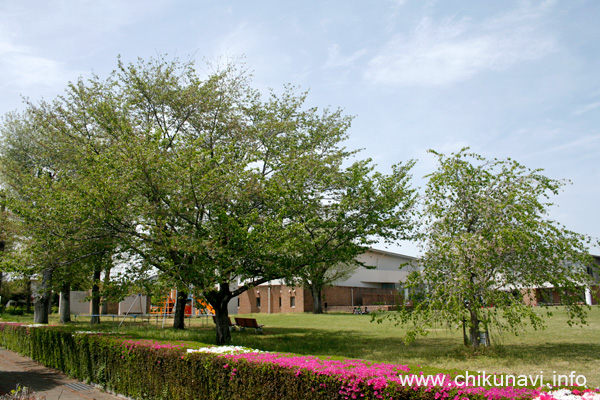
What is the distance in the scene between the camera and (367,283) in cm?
5309

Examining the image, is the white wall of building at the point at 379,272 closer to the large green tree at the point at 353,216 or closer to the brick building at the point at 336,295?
the brick building at the point at 336,295

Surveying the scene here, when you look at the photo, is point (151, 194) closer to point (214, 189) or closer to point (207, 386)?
point (214, 189)

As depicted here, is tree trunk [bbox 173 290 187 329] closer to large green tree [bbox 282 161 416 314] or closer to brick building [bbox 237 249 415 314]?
large green tree [bbox 282 161 416 314]

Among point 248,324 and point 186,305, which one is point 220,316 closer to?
point 248,324

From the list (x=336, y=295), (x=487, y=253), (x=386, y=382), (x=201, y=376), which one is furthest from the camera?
(x=336, y=295)

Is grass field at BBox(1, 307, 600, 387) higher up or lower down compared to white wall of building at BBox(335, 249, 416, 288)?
lower down

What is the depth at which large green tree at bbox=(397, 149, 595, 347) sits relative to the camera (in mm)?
11797

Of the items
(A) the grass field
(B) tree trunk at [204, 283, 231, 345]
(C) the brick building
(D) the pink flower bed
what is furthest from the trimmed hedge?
(C) the brick building

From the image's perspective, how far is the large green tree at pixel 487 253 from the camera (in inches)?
464

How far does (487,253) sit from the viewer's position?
39.6 feet

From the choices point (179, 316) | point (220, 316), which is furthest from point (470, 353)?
point (179, 316)

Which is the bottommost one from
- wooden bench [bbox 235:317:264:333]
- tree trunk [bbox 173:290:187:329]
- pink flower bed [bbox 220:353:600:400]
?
wooden bench [bbox 235:317:264:333]

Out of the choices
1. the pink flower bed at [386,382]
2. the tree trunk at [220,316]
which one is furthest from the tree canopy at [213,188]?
the pink flower bed at [386,382]

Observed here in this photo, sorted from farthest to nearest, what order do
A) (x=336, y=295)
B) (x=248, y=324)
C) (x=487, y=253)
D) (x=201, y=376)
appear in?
(x=336, y=295) < (x=248, y=324) < (x=487, y=253) < (x=201, y=376)
